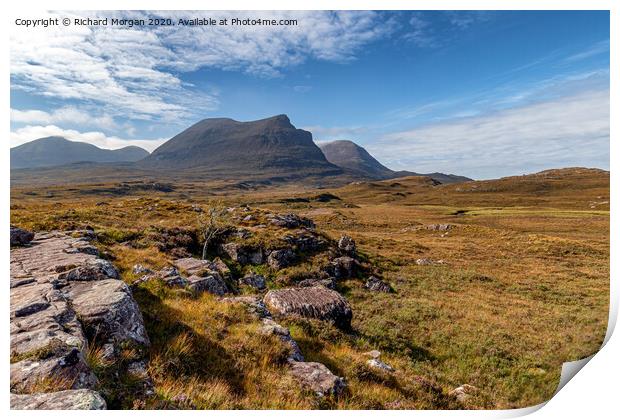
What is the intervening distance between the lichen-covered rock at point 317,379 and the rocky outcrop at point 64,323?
3.24 m

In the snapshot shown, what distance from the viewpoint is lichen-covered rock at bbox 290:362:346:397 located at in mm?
6961

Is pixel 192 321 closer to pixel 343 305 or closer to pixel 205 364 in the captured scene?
pixel 205 364

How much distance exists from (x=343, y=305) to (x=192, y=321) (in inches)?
247

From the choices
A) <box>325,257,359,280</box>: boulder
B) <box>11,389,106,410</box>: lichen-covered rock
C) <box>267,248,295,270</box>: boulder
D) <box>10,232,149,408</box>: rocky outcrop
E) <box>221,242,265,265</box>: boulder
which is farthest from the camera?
<box>325,257,359,280</box>: boulder

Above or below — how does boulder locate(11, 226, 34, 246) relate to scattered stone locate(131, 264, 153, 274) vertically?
above

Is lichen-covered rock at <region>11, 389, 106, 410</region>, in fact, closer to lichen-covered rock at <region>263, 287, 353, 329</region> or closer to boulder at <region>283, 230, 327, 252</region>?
lichen-covered rock at <region>263, 287, 353, 329</region>

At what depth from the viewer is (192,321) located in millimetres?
8914

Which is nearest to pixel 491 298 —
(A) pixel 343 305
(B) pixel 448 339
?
(B) pixel 448 339

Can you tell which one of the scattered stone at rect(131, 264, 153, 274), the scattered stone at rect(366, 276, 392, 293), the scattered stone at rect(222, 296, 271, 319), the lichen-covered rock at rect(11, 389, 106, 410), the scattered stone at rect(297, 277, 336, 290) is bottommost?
the scattered stone at rect(366, 276, 392, 293)

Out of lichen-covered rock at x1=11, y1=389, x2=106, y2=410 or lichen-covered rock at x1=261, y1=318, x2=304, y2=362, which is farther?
lichen-covered rock at x1=261, y1=318, x2=304, y2=362

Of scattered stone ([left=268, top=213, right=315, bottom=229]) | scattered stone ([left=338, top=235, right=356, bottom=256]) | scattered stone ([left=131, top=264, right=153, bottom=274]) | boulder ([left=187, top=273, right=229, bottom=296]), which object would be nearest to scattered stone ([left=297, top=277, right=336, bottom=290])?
scattered stone ([left=338, top=235, right=356, bottom=256])

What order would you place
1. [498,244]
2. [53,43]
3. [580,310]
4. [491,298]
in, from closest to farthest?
[53,43]
[580,310]
[491,298]
[498,244]

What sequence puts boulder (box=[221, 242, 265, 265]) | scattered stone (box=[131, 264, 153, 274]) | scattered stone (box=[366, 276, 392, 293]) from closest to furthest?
scattered stone (box=[131, 264, 153, 274]) → scattered stone (box=[366, 276, 392, 293]) → boulder (box=[221, 242, 265, 265])

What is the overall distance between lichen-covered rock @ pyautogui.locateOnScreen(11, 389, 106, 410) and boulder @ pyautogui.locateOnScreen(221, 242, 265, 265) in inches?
847
